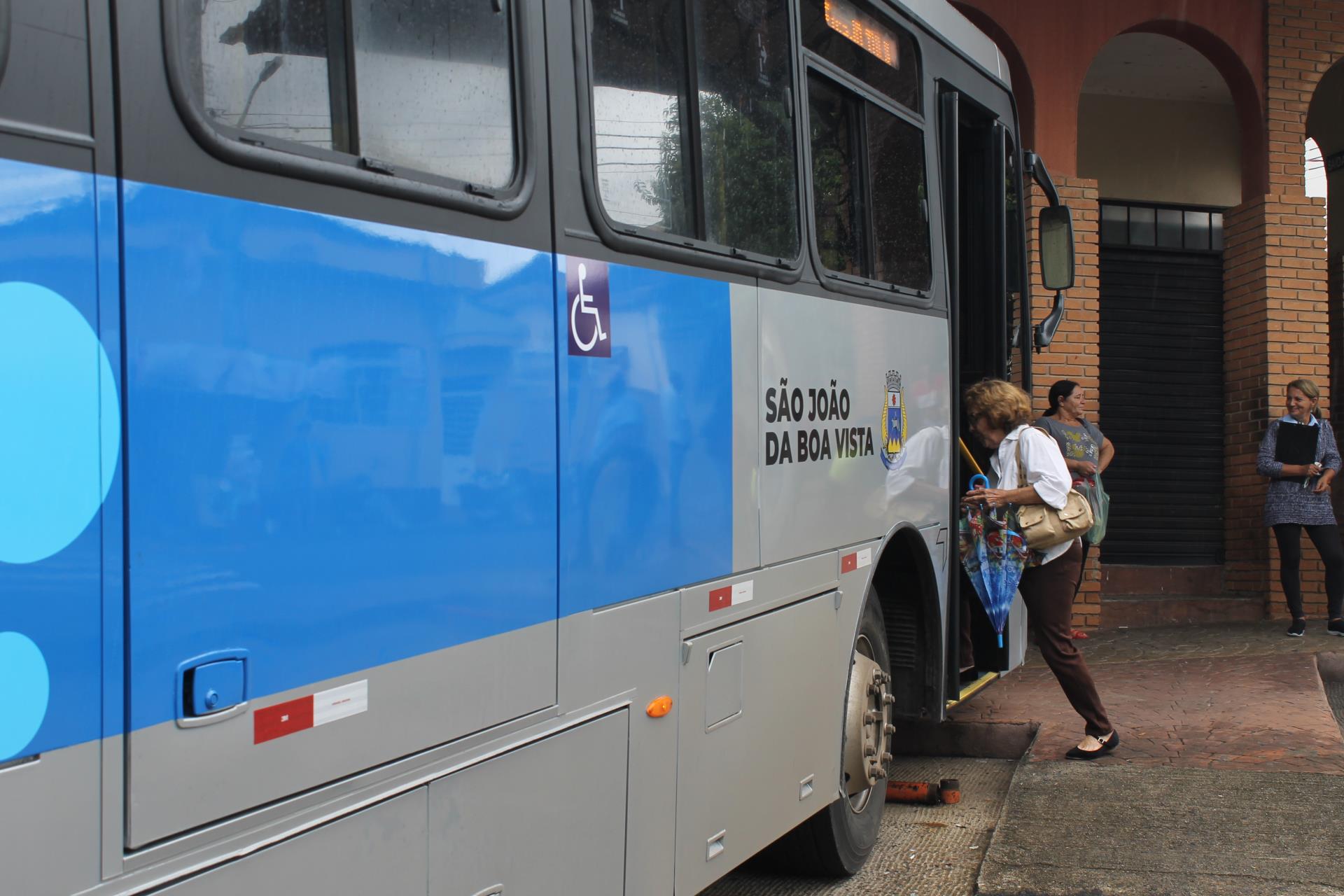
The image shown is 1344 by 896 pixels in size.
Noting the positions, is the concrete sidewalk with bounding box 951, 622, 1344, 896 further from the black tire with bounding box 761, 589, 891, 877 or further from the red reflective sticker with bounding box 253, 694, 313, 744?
the red reflective sticker with bounding box 253, 694, 313, 744

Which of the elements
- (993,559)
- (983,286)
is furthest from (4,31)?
(983,286)

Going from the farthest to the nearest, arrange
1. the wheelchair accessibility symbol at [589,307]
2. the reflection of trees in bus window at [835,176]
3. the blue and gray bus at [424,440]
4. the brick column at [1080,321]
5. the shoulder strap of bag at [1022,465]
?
1. the brick column at [1080,321]
2. the shoulder strap of bag at [1022,465]
3. the reflection of trees in bus window at [835,176]
4. the wheelchair accessibility symbol at [589,307]
5. the blue and gray bus at [424,440]

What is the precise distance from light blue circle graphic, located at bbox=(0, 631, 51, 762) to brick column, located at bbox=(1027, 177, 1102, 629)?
27.3 feet

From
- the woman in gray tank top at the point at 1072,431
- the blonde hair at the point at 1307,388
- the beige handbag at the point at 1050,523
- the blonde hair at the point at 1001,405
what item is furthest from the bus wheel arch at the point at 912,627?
the blonde hair at the point at 1307,388

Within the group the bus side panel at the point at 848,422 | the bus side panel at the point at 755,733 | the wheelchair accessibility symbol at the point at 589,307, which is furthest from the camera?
the bus side panel at the point at 848,422

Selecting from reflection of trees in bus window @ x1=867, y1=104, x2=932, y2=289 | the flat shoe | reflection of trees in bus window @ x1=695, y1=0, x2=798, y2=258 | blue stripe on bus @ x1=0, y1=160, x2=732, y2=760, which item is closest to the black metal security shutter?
the flat shoe

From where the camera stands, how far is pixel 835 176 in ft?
13.7

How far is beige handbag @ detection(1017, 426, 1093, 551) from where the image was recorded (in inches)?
218

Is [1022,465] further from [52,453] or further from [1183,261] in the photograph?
[1183,261]

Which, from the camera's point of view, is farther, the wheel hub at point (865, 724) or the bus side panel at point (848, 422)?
the wheel hub at point (865, 724)

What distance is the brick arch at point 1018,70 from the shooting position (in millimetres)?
9305

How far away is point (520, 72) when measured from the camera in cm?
267

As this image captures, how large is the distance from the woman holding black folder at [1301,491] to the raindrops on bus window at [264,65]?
8469mm

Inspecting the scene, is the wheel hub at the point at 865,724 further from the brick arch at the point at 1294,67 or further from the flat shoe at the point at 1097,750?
the brick arch at the point at 1294,67
